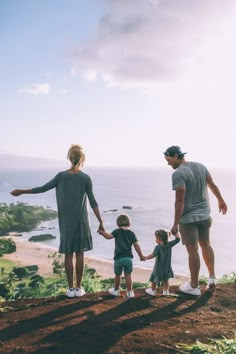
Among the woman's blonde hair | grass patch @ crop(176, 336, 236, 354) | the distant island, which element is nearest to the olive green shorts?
the woman's blonde hair

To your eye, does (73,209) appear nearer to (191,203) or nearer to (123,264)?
(123,264)

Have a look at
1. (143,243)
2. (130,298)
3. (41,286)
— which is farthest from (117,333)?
(143,243)

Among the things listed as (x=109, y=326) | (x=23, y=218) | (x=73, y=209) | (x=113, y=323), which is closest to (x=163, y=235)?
(x=73, y=209)

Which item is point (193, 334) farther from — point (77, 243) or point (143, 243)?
point (143, 243)

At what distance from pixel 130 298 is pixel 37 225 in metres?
80.1

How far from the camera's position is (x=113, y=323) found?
4.88 meters

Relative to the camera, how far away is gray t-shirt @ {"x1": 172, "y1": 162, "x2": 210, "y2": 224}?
6359mm

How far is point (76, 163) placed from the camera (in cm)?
610

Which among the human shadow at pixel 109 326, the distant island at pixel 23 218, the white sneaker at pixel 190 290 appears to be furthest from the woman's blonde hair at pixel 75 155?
the distant island at pixel 23 218

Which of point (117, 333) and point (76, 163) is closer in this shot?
point (117, 333)

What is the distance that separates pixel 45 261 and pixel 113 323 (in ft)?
152

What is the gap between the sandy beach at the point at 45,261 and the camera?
40581mm

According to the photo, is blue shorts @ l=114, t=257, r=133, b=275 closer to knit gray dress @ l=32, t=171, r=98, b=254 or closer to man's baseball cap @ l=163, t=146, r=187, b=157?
knit gray dress @ l=32, t=171, r=98, b=254

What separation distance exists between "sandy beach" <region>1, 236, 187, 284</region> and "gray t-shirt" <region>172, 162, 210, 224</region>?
3133 centimetres
